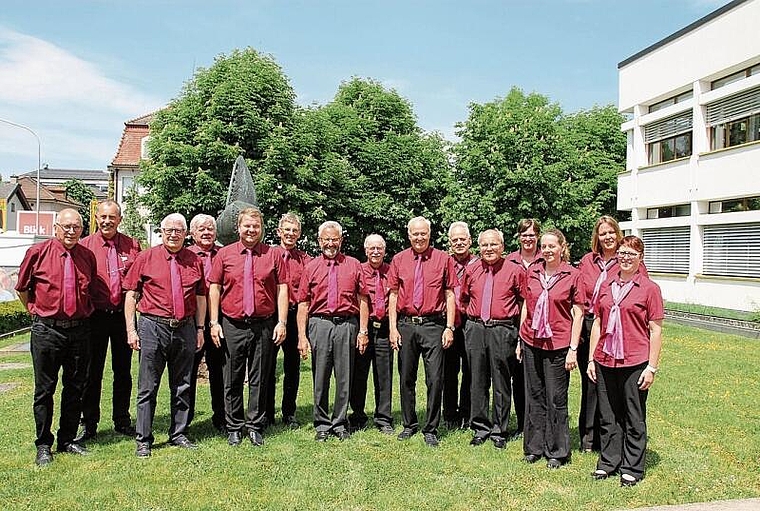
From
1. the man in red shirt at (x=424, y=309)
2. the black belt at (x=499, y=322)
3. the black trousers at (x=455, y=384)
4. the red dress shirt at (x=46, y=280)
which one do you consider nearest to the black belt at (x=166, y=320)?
the red dress shirt at (x=46, y=280)

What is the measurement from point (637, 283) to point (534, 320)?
905 mm

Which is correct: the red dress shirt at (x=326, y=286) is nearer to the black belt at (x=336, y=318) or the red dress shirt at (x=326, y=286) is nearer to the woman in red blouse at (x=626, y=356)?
the black belt at (x=336, y=318)

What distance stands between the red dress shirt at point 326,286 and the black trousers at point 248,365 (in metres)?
0.44

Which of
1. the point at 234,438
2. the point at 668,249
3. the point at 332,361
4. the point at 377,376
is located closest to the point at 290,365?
the point at 332,361

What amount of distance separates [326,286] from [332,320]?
13.4 inches

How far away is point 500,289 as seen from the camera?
6520 mm

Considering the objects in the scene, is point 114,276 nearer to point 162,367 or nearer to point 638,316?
point 162,367

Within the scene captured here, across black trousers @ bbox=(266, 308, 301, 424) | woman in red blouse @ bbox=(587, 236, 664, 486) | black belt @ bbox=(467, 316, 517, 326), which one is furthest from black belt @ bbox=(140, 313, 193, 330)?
woman in red blouse @ bbox=(587, 236, 664, 486)

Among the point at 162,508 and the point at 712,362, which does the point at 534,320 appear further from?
the point at 712,362

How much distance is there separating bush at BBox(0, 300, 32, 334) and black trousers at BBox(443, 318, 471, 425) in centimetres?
1322

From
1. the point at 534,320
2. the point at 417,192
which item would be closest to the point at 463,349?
the point at 534,320

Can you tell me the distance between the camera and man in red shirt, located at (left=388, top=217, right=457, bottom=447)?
6.71 metres

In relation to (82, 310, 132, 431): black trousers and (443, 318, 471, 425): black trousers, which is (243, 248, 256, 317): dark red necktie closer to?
(82, 310, 132, 431): black trousers

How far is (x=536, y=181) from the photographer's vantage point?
29.5m
